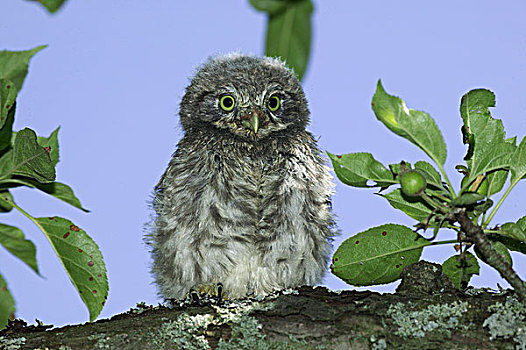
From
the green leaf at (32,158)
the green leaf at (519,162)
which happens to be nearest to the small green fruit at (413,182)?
the green leaf at (519,162)

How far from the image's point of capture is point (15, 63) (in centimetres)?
214

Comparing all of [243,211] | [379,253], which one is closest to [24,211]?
[243,211]

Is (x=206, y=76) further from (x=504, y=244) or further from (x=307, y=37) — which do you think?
(x=307, y=37)

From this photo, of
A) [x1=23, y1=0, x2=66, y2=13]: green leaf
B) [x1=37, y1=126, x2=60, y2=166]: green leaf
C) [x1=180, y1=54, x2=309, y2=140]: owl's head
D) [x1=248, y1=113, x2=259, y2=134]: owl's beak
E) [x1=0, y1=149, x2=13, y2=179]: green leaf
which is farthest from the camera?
[x1=180, y1=54, x2=309, y2=140]: owl's head

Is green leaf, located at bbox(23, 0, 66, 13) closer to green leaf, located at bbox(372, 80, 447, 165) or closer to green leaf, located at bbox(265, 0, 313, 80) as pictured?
green leaf, located at bbox(265, 0, 313, 80)

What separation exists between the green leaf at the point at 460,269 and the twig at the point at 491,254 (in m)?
0.37

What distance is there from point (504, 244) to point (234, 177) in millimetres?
1300

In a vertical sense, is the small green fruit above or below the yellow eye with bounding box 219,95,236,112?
below

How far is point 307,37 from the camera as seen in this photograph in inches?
45.8

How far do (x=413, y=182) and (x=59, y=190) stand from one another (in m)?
1.23

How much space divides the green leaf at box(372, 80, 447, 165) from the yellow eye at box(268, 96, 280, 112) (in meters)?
1.63

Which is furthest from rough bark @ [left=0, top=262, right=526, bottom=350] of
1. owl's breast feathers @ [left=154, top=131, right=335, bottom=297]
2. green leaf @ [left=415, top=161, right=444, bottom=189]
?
owl's breast feathers @ [left=154, top=131, right=335, bottom=297]

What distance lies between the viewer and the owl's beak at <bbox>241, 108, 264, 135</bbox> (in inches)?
123

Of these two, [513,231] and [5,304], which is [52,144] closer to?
[5,304]
